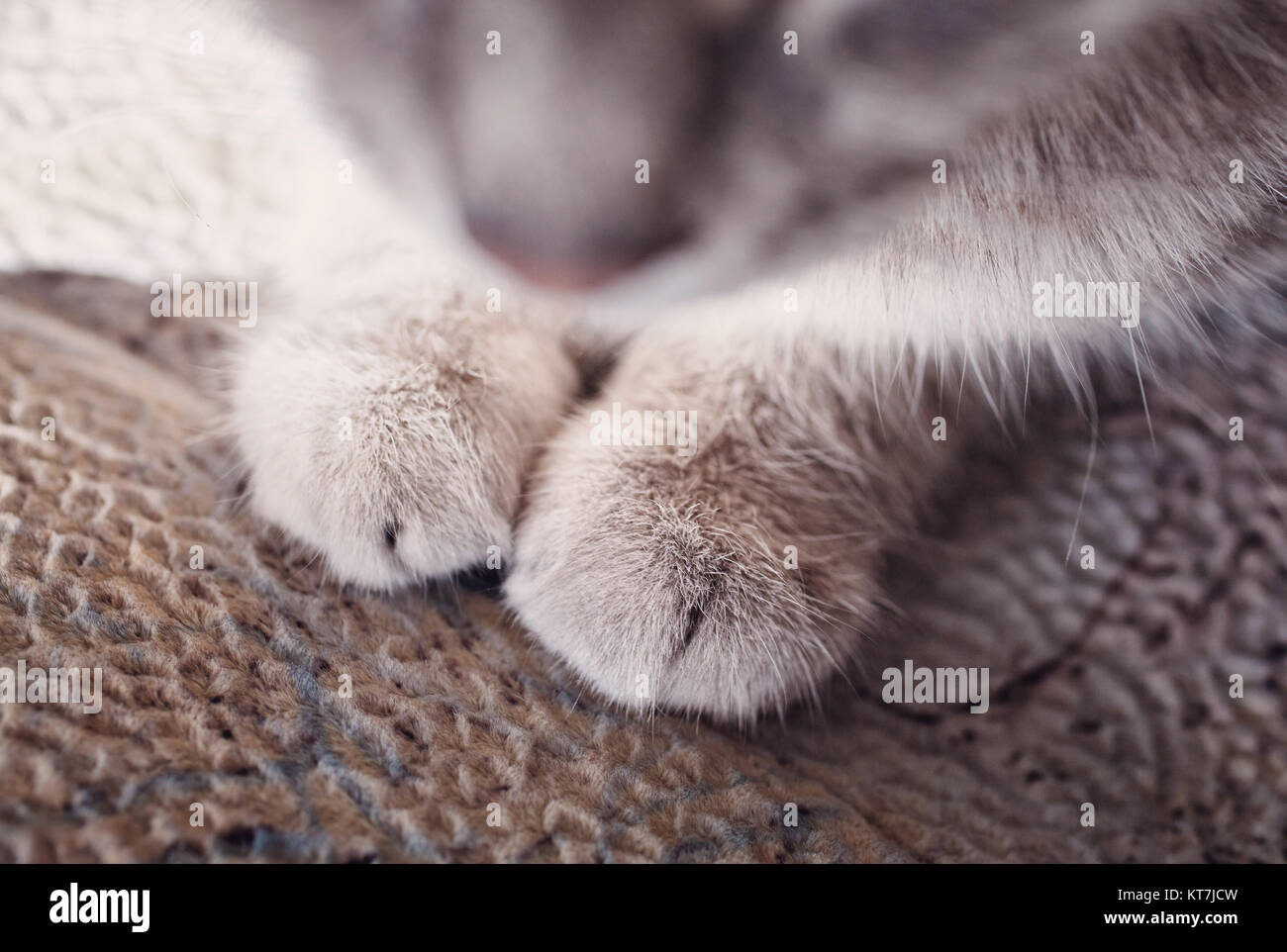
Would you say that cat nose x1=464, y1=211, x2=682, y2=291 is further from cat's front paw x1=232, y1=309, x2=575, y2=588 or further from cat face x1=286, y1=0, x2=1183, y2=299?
cat's front paw x1=232, y1=309, x2=575, y2=588

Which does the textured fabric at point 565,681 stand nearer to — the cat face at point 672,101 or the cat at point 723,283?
the cat at point 723,283

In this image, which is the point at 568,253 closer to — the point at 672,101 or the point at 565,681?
the point at 672,101

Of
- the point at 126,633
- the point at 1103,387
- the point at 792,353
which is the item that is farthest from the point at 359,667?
the point at 1103,387

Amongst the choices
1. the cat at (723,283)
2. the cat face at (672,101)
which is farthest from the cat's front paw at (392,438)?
the cat face at (672,101)

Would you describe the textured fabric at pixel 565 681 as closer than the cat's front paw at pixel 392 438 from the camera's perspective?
Yes

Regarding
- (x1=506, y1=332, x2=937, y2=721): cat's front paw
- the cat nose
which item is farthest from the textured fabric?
the cat nose

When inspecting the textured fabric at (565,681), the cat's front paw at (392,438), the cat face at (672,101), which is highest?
the cat face at (672,101)

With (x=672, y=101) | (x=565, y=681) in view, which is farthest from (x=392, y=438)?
(x=672, y=101)
